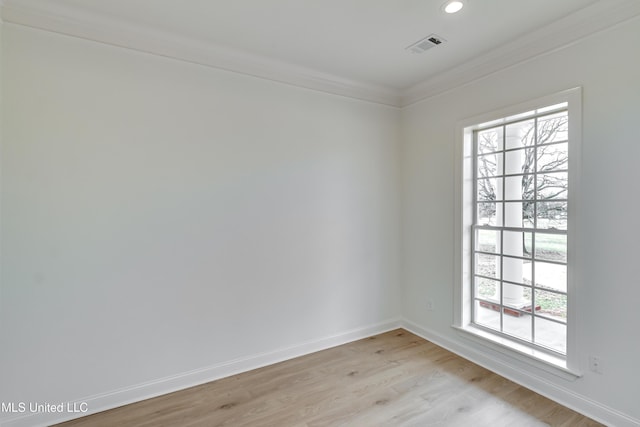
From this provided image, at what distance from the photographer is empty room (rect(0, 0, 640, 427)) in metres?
1.96

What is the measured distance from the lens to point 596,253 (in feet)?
6.66

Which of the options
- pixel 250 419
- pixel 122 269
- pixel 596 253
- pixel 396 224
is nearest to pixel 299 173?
pixel 396 224

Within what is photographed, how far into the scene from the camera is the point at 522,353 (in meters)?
2.41

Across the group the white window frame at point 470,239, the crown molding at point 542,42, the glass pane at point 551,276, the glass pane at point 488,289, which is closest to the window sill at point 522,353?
the white window frame at point 470,239

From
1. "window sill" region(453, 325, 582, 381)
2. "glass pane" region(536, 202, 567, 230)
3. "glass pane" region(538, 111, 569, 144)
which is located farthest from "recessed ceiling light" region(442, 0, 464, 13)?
"window sill" region(453, 325, 582, 381)

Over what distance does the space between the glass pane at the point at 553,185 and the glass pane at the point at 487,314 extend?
1096 millimetres

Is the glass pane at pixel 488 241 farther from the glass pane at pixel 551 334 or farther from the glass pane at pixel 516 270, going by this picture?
the glass pane at pixel 551 334

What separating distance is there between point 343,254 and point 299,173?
38.7 inches

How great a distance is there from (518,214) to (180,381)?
3162 mm

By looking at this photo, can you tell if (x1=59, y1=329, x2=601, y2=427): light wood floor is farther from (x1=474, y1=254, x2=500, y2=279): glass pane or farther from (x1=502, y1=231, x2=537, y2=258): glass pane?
(x1=502, y1=231, x2=537, y2=258): glass pane

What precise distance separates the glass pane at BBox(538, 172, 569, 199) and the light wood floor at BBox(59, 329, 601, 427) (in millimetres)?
1547

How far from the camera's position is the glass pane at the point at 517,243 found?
2.55 m

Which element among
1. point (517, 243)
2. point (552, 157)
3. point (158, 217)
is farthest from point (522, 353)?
Answer: point (158, 217)

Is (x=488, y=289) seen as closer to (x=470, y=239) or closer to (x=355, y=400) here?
(x=470, y=239)
